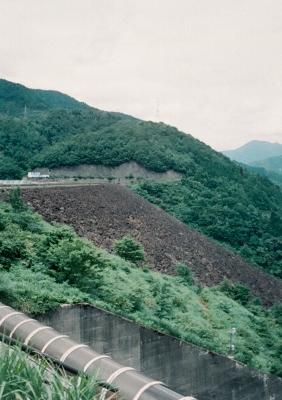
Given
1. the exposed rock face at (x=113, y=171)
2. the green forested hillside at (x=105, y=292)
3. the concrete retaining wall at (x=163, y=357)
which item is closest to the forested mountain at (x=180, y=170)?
the exposed rock face at (x=113, y=171)

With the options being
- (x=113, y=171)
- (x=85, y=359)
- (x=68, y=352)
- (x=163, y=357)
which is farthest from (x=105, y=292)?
(x=113, y=171)

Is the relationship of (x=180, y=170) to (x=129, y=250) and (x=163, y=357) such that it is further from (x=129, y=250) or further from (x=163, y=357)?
(x=163, y=357)

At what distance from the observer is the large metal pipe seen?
4.57m

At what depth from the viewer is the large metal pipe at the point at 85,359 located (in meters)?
4.57

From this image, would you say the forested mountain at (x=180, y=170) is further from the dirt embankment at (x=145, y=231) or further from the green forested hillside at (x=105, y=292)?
the green forested hillside at (x=105, y=292)

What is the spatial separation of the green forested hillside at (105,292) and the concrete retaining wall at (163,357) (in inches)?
18.4

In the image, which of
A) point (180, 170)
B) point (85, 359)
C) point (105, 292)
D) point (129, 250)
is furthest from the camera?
point (180, 170)

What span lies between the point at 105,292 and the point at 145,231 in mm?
18329

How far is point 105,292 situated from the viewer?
13656 millimetres

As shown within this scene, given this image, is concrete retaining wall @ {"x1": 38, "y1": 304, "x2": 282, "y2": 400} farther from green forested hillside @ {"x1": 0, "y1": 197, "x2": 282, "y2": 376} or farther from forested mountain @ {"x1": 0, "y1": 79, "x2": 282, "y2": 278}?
forested mountain @ {"x1": 0, "y1": 79, "x2": 282, "y2": 278}

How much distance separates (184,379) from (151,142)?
5440 cm

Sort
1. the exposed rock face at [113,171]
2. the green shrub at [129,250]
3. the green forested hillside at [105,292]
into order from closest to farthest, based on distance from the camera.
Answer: the green forested hillside at [105,292], the green shrub at [129,250], the exposed rock face at [113,171]

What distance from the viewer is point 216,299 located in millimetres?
23359

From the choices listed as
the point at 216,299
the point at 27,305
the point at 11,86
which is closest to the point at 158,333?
the point at 27,305
